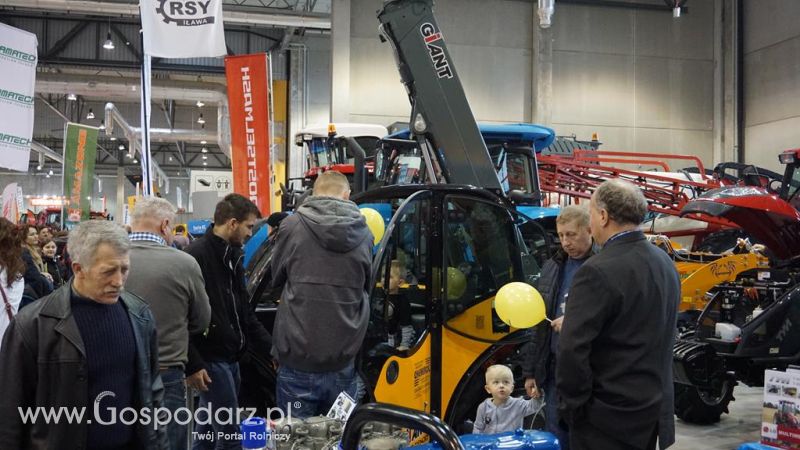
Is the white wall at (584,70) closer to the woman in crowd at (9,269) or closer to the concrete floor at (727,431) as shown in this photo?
the concrete floor at (727,431)

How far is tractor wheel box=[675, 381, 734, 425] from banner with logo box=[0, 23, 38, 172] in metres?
6.14

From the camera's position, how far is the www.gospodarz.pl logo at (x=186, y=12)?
22.3ft

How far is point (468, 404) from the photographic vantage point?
13.7 ft

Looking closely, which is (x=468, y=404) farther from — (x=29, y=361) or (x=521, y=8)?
(x=521, y=8)

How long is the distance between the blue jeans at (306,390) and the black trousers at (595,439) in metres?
1.15

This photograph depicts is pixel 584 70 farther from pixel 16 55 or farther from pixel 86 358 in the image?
pixel 86 358

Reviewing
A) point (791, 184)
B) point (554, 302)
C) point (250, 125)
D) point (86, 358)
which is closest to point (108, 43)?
point (250, 125)

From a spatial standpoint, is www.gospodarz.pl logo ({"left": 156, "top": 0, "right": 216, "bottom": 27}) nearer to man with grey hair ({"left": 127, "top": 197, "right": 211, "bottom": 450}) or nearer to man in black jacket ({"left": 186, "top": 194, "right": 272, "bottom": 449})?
man in black jacket ({"left": 186, "top": 194, "right": 272, "bottom": 449})

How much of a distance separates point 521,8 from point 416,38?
12.4m

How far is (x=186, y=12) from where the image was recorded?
6887mm

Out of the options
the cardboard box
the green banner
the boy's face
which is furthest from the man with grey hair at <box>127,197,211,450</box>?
the green banner

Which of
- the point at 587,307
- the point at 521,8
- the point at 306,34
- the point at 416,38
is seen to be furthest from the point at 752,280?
the point at 306,34

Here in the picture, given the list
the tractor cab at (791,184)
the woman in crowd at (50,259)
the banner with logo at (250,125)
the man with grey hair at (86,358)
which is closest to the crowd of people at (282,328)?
the man with grey hair at (86,358)

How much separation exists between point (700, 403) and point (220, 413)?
423 cm
